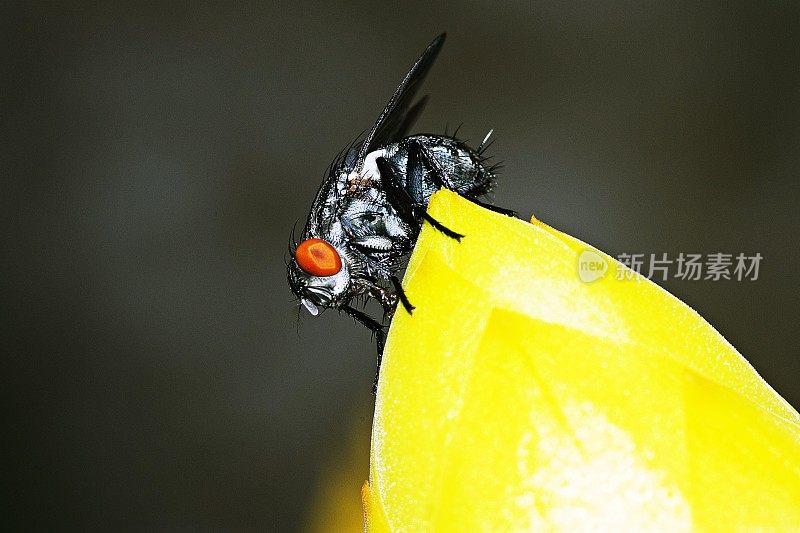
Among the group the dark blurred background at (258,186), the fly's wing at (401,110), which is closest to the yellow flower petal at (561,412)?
the fly's wing at (401,110)

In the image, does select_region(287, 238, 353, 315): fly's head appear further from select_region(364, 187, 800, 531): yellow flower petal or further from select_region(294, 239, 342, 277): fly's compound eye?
select_region(364, 187, 800, 531): yellow flower petal

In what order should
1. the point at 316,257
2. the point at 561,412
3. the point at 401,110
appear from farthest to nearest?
1. the point at 401,110
2. the point at 316,257
3. the point at 561,412

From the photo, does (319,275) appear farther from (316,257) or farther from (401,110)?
(401,110)

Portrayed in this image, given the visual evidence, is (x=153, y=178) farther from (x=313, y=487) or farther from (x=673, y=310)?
(x=673, y=310)

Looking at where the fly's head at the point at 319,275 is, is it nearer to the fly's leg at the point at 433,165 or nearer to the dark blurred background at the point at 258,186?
the fly's leg at the point at 433,165

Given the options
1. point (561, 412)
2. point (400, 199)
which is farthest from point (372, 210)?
point (561, 412)

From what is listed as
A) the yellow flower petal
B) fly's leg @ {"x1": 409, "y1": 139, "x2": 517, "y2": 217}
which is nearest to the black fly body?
fly's leg @ {"x1": 409, "y1": 139, "x2": 517, "y2": 217}

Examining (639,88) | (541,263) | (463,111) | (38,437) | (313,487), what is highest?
(639,88)

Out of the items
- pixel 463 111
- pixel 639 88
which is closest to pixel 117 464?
pixel 463 111
